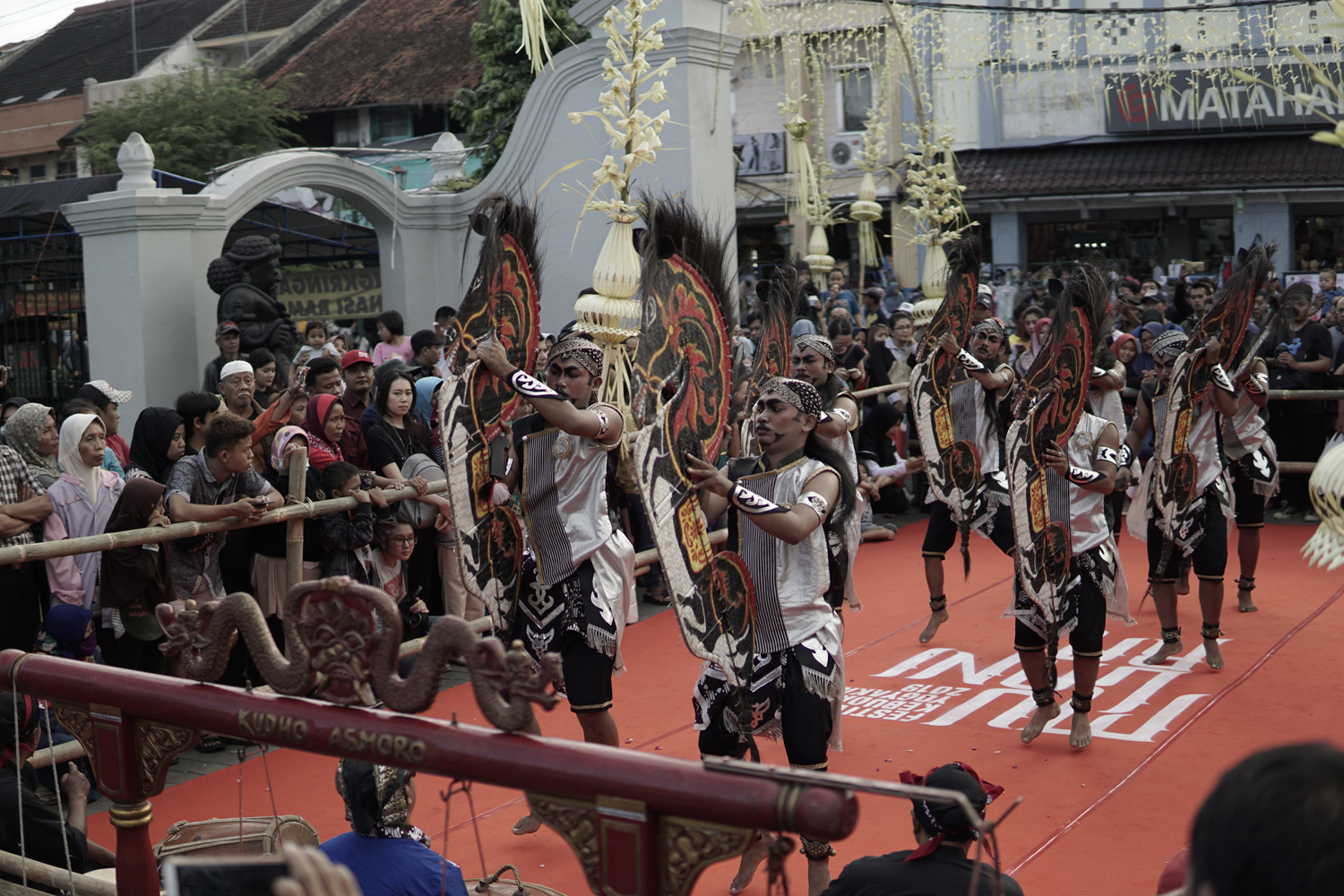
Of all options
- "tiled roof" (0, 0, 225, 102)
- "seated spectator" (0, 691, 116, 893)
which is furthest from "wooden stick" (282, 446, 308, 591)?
"tiled roof" (0, 0, 225, 102)

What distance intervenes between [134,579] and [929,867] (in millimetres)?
3780

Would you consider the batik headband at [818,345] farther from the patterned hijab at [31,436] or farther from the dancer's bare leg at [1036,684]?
the patterned hijab at [31,436]

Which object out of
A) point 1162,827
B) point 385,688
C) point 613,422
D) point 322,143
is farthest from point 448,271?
point 322,143

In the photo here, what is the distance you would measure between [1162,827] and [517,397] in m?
2.81

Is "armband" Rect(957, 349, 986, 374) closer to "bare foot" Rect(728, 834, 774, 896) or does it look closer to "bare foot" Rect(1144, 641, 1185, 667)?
"bare foot" Rect(1144, 641, 1185, 667)

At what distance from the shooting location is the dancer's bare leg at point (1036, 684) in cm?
569

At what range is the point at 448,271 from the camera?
11.7 metres

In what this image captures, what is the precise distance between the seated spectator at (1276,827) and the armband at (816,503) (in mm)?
2726

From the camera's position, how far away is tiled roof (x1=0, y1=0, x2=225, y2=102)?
29.0 metres

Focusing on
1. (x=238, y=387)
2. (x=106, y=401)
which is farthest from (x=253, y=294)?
(x=106, y=401)

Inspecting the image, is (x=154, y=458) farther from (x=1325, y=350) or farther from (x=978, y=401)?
(x=1325, y=350)

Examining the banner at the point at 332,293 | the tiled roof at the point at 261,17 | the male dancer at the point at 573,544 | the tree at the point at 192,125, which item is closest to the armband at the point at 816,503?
the male dancer at the point at 573,544

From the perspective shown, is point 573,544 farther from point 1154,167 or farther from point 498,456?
point 1154,167

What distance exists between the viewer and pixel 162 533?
5273 millimetres
